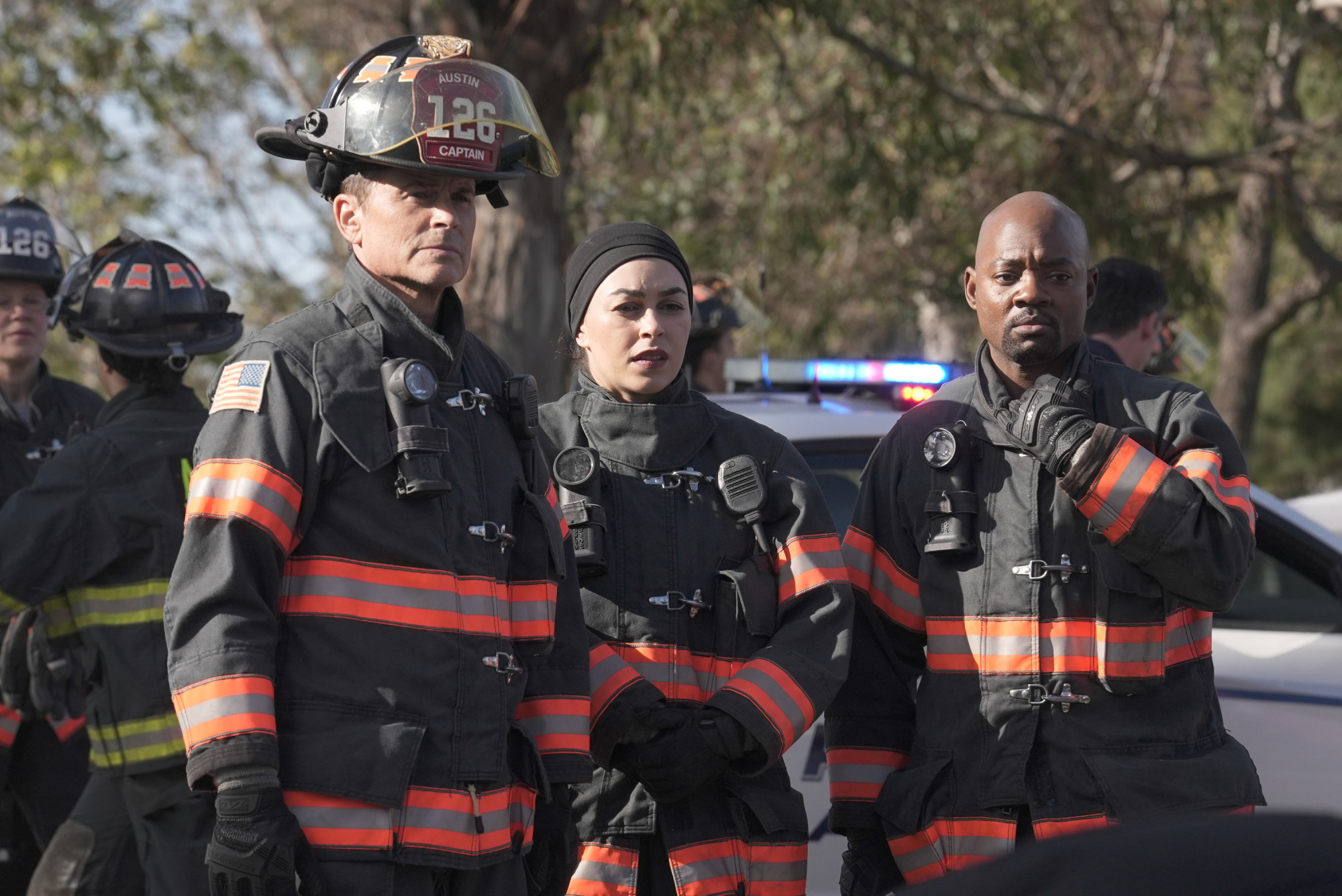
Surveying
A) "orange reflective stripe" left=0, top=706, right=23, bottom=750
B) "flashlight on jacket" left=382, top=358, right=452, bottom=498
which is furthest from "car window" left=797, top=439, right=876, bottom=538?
"orange reflective stripe" left=0, top=706, right=23, bottom=750

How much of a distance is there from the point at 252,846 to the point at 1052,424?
1.60m

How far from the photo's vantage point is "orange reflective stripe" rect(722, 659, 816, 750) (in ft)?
9.96

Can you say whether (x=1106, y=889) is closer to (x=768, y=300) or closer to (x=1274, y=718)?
(x=1274, y=718)

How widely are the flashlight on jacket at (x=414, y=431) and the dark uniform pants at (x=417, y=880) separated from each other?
616mm

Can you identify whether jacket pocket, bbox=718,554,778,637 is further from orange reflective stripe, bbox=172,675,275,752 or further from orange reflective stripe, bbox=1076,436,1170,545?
orange reflective stripe, bbox=172,675,275,752

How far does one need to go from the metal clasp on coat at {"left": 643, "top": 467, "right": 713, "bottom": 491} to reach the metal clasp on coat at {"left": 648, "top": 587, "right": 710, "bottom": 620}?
22 cm

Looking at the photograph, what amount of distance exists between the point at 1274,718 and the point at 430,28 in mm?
6006

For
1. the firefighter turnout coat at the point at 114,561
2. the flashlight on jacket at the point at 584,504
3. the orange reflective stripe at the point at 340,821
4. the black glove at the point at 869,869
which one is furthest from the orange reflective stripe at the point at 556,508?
the firefighter turnout coat at the point at 114,561

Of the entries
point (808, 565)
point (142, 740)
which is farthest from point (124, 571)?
point (808, 565)

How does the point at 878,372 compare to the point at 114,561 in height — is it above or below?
above

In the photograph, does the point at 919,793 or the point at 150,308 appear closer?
the point at 919,793

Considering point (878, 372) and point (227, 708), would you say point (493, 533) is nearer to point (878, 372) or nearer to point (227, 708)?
point (227, 708)

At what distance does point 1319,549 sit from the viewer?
4.43 m

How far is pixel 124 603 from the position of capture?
13.0 ft
